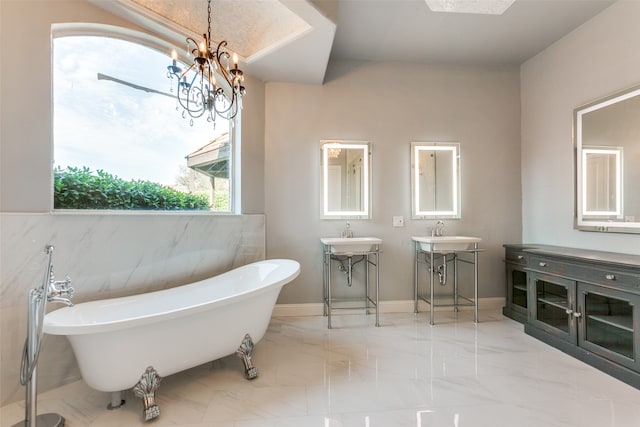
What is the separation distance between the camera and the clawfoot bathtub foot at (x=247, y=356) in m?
1.81

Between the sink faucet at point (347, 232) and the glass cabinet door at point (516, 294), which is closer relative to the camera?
the glass cabinet door at point (516, 294)

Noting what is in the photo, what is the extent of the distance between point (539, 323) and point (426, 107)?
2384 mm

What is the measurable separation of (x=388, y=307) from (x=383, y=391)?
1.43 metres

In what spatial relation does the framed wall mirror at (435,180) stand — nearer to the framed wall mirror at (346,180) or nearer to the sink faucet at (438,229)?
the sink faucet at (438,229)

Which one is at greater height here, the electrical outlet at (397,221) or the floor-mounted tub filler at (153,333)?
the electrical outlet at (397,221)

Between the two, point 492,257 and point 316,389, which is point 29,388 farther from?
point 492,257

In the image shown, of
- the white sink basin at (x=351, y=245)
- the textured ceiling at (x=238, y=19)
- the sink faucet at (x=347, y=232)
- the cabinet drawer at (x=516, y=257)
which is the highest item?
the textured ceiling at (x=238, y=19)

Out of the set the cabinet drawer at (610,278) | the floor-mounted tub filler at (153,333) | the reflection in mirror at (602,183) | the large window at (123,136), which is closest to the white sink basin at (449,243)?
the cabinet drawer at (610,278)

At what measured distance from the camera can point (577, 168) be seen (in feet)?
8.33

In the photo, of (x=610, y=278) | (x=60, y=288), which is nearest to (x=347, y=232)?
(x=610, y=278)

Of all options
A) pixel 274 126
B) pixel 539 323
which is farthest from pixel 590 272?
pixel 274 126

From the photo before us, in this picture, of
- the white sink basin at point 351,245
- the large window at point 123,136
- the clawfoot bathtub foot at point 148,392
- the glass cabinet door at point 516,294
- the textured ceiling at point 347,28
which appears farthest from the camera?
the glass cabinet door at point 516,294

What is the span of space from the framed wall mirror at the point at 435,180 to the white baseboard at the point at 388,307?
0.99 metres

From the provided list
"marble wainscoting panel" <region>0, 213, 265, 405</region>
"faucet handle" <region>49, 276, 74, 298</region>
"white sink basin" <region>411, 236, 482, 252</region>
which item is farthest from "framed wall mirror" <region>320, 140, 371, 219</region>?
"faucet handle" <region>49, 276, 74, 298</region>
